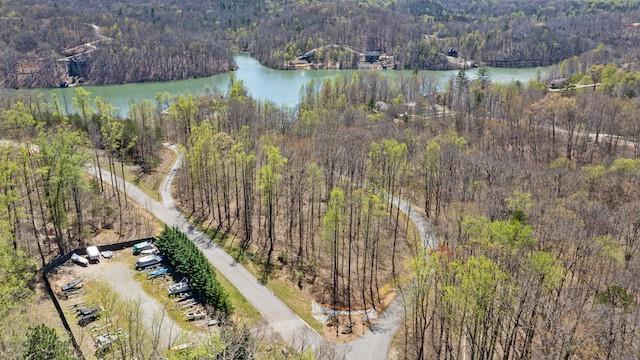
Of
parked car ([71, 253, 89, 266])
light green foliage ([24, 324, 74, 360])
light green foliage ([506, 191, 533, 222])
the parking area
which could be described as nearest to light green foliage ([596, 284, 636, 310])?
light green foliage ([506, 191, 533, 222])

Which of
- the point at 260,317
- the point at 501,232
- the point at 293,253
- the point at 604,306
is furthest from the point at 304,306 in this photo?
the point at 604,306

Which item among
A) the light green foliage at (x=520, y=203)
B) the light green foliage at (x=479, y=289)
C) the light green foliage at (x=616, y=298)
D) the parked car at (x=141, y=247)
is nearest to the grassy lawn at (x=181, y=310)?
the parked car at (x=141, y=247)

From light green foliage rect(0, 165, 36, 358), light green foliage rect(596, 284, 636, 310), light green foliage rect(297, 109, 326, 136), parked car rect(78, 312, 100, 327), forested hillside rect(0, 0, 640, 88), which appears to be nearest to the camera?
light green foliage rect(0, 165, 36, 358)

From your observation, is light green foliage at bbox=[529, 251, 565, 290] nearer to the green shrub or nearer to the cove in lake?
the green shrub

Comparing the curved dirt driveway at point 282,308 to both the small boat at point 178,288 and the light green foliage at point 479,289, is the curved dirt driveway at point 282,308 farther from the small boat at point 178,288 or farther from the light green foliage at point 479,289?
the light green foliage at point 479,289

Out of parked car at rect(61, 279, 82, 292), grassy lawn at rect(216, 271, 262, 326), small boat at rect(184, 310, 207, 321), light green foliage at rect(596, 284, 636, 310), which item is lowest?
grassy lawn at rect(216, 271, 262, 326)

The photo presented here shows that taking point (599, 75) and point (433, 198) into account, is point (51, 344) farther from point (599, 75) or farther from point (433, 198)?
point (599, 75)
